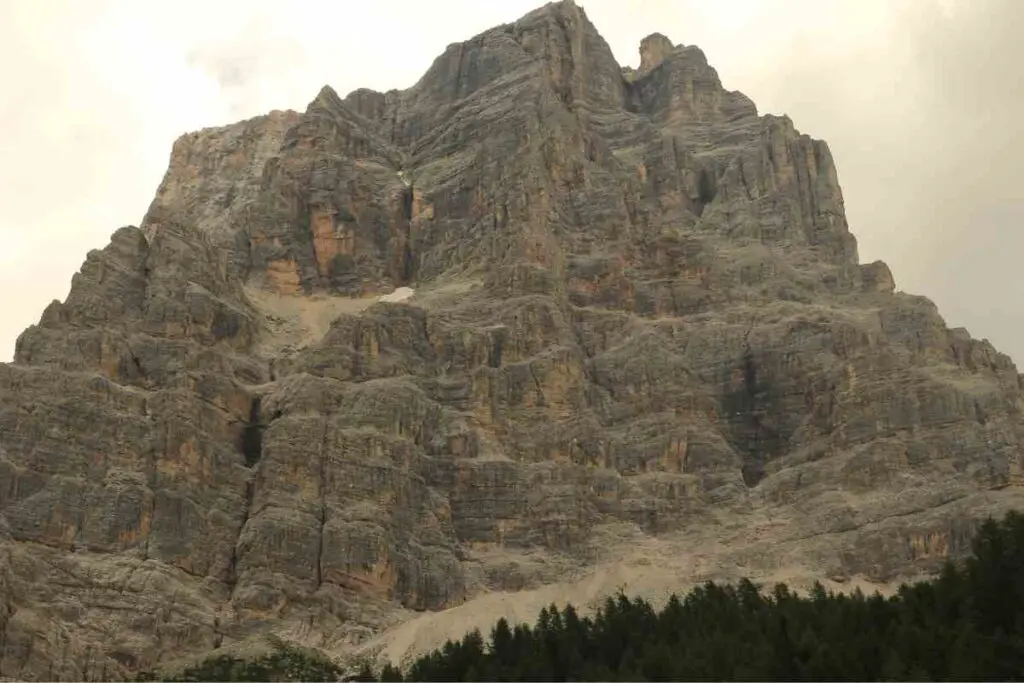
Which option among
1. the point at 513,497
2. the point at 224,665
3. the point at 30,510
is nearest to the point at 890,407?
the point at 513,497

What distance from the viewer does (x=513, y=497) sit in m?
156

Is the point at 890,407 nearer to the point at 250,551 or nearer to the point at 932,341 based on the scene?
the point at 932,341

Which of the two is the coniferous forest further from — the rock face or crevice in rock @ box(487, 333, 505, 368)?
crevice in rock @ box(487, 333, 505, 368)

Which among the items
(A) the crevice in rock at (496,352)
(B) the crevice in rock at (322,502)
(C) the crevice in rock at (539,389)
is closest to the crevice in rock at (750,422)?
(C) the crevice in rock at (539,389)

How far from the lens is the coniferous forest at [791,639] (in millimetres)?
81125

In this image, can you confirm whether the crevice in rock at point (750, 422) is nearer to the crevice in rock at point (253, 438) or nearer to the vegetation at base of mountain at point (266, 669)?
the crevice in rock at point (253, 438)

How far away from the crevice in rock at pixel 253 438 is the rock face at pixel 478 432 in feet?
1.16

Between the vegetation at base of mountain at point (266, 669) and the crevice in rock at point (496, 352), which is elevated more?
the crevice in rock at point (496, 352)

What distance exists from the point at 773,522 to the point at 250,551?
163 feet

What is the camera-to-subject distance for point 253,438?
158 metres

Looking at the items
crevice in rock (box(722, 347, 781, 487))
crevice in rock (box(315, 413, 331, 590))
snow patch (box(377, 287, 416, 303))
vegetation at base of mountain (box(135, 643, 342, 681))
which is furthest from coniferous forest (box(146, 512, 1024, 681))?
snow patch (box(377, 287, 416, 303))

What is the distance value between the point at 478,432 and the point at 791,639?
7500 cm

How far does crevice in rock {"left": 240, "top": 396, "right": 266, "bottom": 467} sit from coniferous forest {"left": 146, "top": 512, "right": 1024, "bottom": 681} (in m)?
42.7

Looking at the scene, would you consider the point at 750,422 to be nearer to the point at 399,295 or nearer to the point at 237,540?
the point at 399,295
